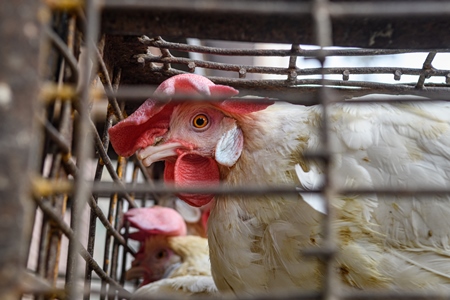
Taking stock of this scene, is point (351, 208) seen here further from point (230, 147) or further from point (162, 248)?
point (162, 248)

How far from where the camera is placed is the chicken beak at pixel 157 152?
6.50ft

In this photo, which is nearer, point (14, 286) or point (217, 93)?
point (14, 286)

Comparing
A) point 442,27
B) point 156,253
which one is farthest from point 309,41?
point 156,253

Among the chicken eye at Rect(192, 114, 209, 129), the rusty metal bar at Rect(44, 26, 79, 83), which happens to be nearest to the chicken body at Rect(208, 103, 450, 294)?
the chicken eye at Rect(192, 114, 209, 129)

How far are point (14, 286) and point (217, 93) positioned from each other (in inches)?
47.2

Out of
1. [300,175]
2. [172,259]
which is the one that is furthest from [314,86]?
[172,259]

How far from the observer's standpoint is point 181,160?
6.57 ft

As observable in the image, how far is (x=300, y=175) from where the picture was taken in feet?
5.63

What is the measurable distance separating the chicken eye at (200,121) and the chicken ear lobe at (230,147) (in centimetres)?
10

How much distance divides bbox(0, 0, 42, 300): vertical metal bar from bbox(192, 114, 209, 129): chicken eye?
117cm

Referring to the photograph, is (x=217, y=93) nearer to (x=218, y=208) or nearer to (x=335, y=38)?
(x=218, y=208)

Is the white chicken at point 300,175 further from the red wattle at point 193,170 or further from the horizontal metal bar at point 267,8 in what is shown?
the horizontal metal bar at point 267,8

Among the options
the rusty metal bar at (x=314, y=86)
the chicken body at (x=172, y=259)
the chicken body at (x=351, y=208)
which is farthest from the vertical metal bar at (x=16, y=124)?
the chicken body at (x=172, y=259)

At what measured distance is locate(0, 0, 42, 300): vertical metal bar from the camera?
2.62ft
